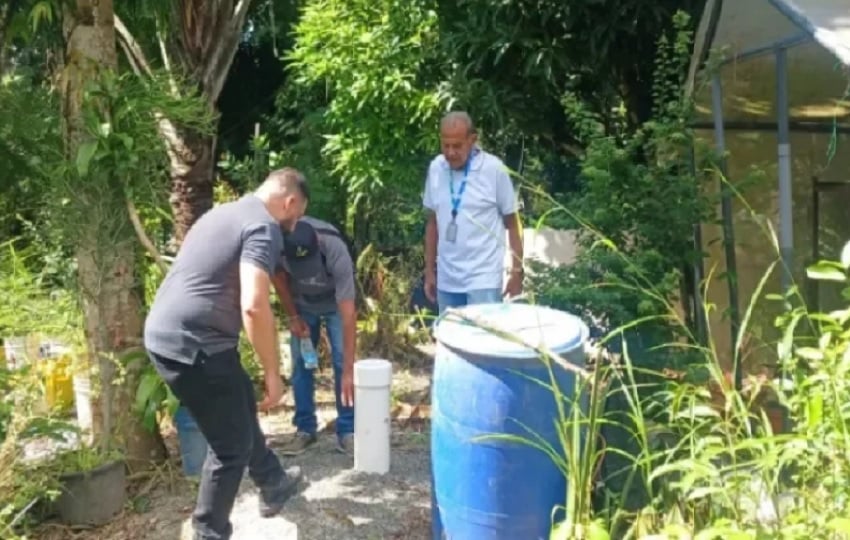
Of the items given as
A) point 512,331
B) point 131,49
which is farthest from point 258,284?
point 131,49

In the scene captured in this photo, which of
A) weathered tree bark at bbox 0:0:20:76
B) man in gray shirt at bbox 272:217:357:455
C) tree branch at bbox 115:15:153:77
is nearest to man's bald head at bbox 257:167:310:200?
man in gray shirt at bbox 272:217:357:455

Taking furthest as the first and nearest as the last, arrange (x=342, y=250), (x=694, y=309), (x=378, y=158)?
(x=378, y=158)
(x=694, y=309)
(x=342, y=250)

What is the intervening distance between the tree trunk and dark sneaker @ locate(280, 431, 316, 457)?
57.6 inches

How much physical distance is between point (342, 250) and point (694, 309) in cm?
190

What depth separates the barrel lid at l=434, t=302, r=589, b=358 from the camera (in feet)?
9.78

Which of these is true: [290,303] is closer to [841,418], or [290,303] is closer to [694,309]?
[694,309]

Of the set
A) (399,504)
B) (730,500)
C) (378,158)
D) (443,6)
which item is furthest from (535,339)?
(378,158)

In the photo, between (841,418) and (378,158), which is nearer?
(841,418)

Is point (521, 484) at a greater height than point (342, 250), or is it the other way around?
point (342, 250)

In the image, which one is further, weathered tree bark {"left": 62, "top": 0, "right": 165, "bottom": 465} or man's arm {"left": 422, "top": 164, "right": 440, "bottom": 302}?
man's arm {"left": 422, "top": 164, "right": 440, "bottom": 302}

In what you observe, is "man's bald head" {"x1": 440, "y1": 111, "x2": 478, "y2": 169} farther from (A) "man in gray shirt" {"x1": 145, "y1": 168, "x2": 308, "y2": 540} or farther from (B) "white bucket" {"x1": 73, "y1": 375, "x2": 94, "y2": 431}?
(B) "white bucket" {"x1": 73, "y1": 375, "x2": 94, "y2": 431}

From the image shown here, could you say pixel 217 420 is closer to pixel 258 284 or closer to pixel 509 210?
pixel 258 284

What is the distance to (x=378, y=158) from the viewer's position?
281 inches

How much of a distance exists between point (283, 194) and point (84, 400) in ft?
5.86
